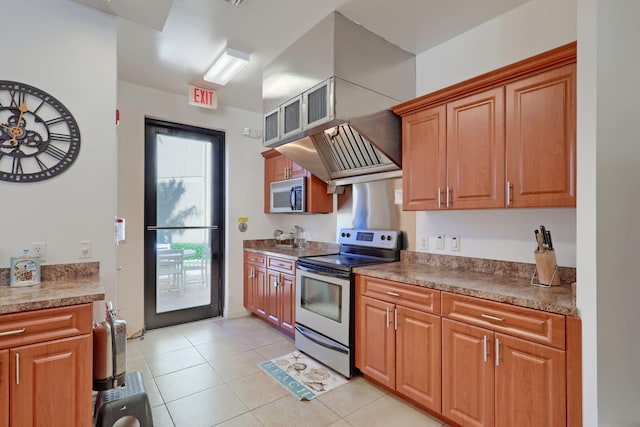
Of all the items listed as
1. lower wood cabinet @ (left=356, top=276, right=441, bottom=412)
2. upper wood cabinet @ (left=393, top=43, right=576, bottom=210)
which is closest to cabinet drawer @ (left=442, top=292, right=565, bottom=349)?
lower wood cabinet @ (left=356, top=276, right=441, bottom=412)

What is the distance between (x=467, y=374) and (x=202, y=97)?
3.67 metres

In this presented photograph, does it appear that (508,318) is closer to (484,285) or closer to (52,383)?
(484,285)

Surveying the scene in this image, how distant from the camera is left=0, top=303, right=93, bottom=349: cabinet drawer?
142 centimetres

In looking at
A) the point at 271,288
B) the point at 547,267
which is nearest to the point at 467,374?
the point at 547,267

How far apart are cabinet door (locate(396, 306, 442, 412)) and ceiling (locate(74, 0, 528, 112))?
217 centimetres

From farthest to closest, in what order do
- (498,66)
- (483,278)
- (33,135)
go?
(498,66), (483,278), (33,135)

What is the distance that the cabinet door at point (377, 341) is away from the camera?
2.26m

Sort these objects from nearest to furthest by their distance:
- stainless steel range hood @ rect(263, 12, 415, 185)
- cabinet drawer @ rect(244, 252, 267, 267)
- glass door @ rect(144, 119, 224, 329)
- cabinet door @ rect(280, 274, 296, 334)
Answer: stainless steel range hood @ rect(263, 12, 415, 185) < cabinet door @ rect(280, 274, 296, 334) < glass door @ rect(144, 119, 224, 329) < cabinet drawer @ rect(244, 252, 267, 267)

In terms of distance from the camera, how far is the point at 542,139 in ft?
5.96

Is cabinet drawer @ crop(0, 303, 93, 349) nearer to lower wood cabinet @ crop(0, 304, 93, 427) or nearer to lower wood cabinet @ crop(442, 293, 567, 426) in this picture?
lower wood cabinet @ crop(0, 304, 93, 427)

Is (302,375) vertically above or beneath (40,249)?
beneath

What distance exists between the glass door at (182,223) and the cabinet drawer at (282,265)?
936 millimetres

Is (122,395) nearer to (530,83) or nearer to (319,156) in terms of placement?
(319,156)

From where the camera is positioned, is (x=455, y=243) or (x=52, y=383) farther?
(x=455, y=243)
